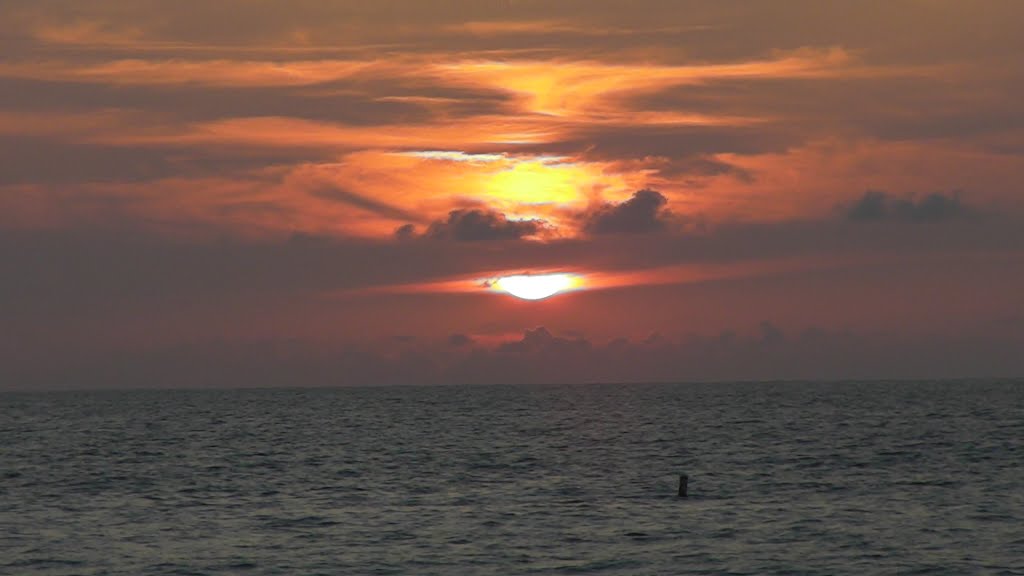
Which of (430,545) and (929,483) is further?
(929,483)

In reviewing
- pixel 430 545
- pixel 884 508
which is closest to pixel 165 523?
pixel 430 545

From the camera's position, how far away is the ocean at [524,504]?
45.4 meters

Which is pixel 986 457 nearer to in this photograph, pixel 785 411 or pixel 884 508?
pixel 884 508

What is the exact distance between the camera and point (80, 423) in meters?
166

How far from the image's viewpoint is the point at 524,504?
60812mm

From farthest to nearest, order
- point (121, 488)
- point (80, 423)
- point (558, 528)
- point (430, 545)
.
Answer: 1. point (80, 423)
2. point (121, 488)
3. point (558, 528)
4. point (430, 545)

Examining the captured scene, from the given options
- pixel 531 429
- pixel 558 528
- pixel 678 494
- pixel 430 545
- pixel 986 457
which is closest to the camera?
pixel 430 545

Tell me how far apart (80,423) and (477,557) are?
13293 cm

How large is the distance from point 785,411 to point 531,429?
5294 cm

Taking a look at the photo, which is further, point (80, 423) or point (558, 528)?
point (80, 423)

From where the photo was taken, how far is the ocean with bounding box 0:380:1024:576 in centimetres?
4541

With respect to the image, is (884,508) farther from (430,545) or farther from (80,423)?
(80,423)

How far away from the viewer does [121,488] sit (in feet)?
231

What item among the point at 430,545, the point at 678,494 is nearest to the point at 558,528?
the point at 430,545
